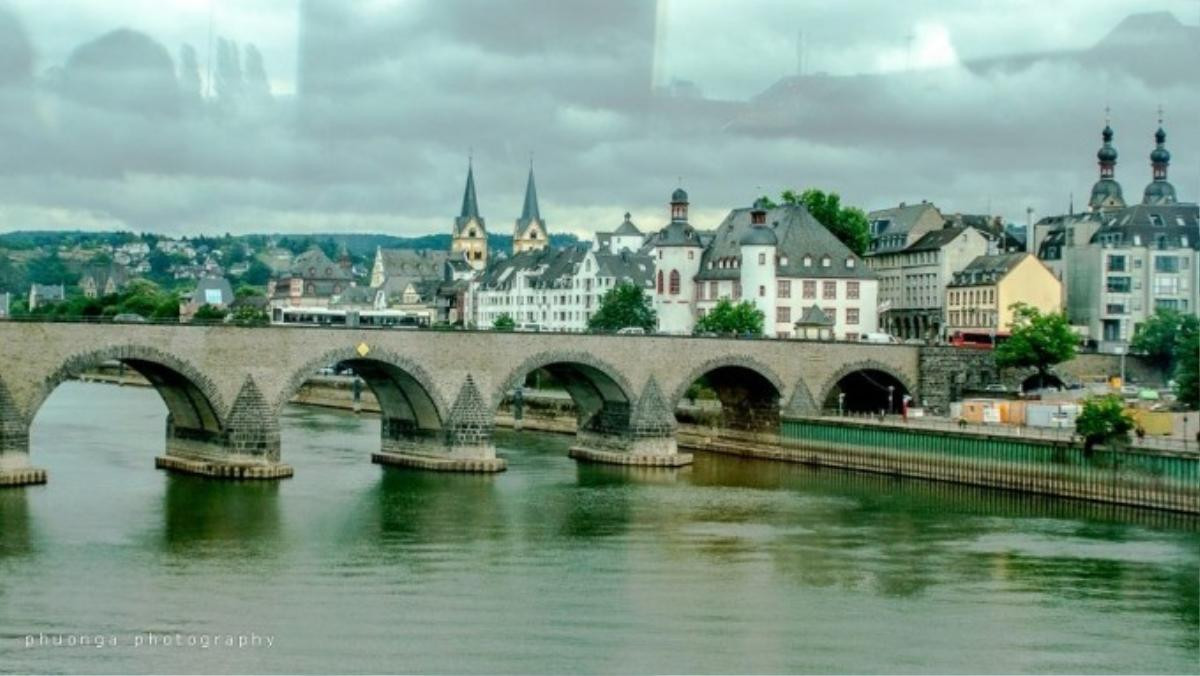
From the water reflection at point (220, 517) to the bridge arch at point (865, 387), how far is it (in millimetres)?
22933

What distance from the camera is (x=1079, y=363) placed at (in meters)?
68.5

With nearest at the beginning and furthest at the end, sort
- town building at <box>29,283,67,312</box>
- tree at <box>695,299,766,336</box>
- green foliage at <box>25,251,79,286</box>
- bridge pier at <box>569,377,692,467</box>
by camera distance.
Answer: bridge pier at <box>569,377,692,467</box> → tree at <box>695,299,766,336</box> → town building at <box>29,283,67,312</box> → green foliage at <box>25,251,79,286</box>

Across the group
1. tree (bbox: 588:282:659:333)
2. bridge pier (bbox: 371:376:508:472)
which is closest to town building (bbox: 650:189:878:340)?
tree (bbox: 588:282:659:333)

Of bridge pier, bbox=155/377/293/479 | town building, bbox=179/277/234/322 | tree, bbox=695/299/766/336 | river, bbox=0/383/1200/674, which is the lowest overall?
river, bbox=0/383/1200/674

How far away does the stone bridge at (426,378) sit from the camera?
48406 mm

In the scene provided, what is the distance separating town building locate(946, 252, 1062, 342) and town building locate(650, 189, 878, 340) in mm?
4834

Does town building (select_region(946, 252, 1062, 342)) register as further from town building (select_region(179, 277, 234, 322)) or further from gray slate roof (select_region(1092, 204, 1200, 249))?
town building (select_region(179, 277, 234, 322))

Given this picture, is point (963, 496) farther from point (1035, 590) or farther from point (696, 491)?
point (1035, 590)

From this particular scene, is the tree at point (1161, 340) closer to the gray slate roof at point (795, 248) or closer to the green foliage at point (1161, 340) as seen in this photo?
the green foliage at point (1161, 340)

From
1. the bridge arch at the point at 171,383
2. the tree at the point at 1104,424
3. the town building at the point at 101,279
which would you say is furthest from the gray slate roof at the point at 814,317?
the town building at the point at 101,279

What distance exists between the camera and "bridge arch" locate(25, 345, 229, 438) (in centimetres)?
4825

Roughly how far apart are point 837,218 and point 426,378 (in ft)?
126

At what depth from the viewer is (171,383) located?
51500 mm

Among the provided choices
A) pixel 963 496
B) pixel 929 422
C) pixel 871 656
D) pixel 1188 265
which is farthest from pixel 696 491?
pixel 1188 265
